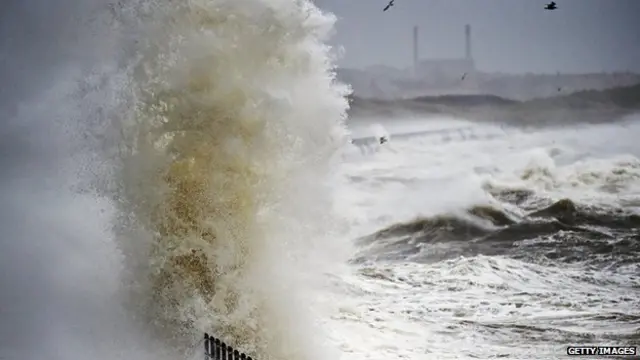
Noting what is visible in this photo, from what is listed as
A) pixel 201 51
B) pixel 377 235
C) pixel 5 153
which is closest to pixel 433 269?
pixel 377 235

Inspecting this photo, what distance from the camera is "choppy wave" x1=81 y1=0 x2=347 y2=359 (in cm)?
341

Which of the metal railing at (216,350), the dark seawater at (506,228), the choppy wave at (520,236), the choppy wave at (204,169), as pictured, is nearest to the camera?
the metal railing at (216,350)

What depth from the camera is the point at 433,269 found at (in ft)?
13.1

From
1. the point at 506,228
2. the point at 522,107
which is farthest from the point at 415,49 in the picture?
the point at 506,228

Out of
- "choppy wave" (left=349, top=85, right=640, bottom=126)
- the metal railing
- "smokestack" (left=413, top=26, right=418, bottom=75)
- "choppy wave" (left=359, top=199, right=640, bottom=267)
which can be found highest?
"smokestack" (left=413, top=26, right=418, bottom=75)

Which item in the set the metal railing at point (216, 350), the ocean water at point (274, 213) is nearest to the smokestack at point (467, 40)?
the ocean water at point (274, 213)

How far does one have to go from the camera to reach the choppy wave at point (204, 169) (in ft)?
11.2

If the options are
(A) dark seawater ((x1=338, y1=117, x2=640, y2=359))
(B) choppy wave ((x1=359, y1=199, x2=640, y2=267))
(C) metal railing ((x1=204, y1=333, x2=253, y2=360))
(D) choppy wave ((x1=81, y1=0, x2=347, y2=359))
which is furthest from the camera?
(B) choppy wave ((x1=359, y1=199, x2=640, y2=267))

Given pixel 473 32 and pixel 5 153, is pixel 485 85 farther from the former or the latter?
pixel 5 153

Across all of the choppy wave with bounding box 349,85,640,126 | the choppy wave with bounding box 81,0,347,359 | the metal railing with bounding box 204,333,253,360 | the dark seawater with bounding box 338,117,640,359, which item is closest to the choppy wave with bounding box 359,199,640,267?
the dark seawater with bounding box 338,117,640,359

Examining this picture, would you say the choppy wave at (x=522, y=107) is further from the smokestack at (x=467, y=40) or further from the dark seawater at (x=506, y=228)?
the smokestack at (x=467, y=40)

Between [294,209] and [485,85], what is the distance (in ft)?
4.06

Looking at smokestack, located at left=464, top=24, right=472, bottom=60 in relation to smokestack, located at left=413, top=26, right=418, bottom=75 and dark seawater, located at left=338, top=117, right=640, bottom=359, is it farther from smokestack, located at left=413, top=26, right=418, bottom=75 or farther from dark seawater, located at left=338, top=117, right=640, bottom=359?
dark seawater, located at left=338, top=117, right=640, bottom=359

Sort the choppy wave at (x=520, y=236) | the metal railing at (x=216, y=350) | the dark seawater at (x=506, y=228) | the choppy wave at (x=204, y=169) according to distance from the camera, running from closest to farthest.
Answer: the metal railing at (x=216, y=350) → the choppy wave at (x=204, y=169) → the dark seawater at (x=506, y=228) → the choppy wave at (x=520, y=236)
